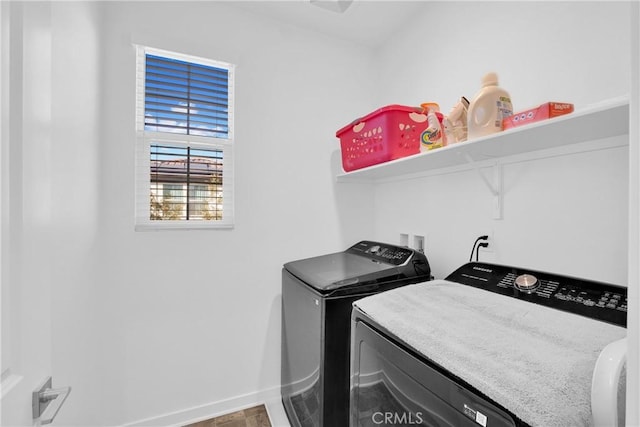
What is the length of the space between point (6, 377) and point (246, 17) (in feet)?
7.14

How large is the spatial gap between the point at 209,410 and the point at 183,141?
1.75 metres

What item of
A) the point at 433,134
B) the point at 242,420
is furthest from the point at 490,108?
the point at 242,420

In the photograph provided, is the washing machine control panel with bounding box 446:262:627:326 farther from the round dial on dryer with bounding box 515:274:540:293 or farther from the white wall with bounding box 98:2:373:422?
the white wall with bounding box 98:2:373:422

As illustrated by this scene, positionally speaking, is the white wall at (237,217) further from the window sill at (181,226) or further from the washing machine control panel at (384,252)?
the washing machine control panel at (384,252)

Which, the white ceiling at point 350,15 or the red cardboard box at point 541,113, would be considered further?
the white ceiling at point 350,15

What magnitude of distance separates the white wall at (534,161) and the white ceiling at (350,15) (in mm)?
170

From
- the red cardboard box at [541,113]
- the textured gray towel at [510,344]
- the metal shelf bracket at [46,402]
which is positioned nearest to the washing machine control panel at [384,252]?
the textured gray towel at [510,344]

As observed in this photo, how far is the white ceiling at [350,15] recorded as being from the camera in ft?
6.15

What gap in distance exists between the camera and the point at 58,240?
3.41ft

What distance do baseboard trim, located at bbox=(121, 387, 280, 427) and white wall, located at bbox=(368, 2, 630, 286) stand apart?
1.46 metres

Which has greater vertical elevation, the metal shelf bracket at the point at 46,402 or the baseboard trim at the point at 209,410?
the metal shelf bracket at the point at 46,402

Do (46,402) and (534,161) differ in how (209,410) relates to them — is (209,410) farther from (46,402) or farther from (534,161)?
(534,161)

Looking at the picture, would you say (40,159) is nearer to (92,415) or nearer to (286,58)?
(92,415)

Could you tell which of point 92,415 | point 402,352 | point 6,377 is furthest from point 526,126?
point 92,415
